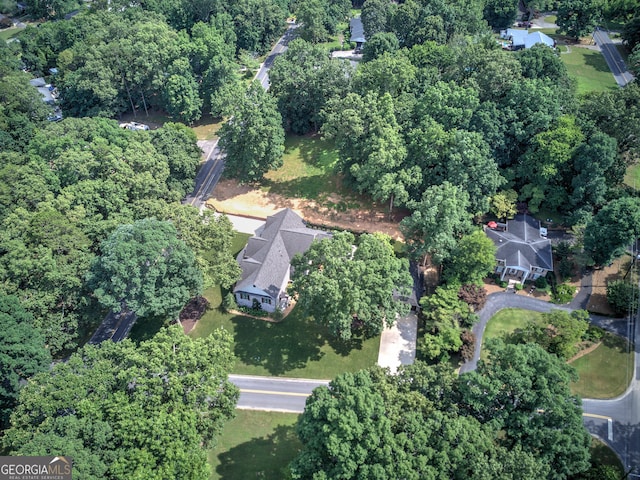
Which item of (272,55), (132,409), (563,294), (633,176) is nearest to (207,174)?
(272,55)

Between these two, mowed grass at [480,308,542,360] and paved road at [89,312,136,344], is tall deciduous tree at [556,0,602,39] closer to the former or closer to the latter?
mowed grass at [480,308,542,360]

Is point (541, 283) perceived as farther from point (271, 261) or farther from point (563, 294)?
point (271, 261)

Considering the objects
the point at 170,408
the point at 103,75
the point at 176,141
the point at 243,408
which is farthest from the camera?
the point at 103,75

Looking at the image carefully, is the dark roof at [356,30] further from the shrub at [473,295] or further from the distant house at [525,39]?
the shrub at [473,295]

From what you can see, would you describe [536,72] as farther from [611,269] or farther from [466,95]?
[611,269]

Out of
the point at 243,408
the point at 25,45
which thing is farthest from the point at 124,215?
the point at 25,45

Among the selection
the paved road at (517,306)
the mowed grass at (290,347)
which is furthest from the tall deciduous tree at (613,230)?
the mowed grass at (290,347)
